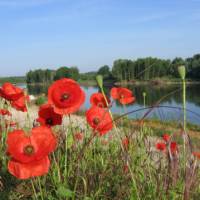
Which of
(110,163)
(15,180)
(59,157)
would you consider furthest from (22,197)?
(110,163)

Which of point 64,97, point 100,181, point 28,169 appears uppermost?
point 64,97

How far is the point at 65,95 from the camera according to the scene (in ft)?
5.83

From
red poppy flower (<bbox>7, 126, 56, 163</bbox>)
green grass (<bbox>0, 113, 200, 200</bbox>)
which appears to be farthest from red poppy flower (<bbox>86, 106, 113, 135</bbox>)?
red poppy flower (<bbox>7, 126, 56, 163</bbox>)

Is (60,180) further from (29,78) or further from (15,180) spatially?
(29,78)

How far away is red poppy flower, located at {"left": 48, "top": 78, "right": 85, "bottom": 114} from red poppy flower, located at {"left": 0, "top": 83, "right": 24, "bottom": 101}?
1.39 feet

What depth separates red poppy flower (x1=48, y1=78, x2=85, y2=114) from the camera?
1.76 meters

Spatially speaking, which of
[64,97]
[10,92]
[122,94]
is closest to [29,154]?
[64,97]

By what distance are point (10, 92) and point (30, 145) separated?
0.68m

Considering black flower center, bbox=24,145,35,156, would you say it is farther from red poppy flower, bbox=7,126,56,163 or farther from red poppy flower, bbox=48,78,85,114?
red poppy flower, bbox=48,78,85,114

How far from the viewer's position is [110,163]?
7.29ft

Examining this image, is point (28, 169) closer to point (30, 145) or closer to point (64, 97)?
point (30, 145)

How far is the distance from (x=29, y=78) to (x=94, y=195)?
13704 centimetres

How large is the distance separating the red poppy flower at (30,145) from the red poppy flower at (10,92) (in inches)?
23.4

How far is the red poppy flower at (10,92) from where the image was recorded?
7.02 ft
